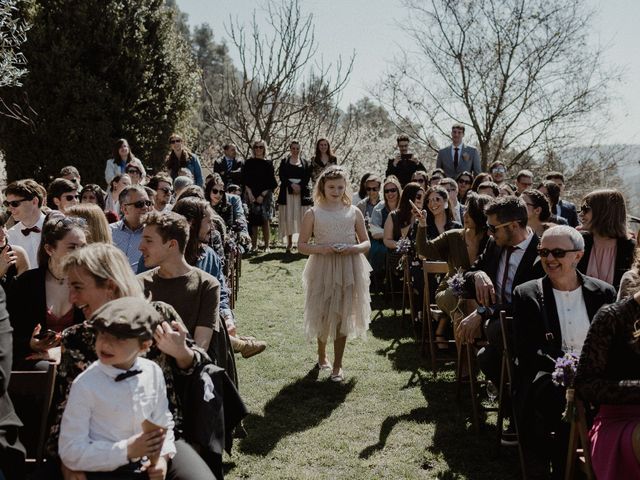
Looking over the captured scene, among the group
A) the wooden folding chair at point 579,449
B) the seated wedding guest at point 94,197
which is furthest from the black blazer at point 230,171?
the wooden folding chair at point 579,449

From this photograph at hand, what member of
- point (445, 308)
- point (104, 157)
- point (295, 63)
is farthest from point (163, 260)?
point (295, 63)

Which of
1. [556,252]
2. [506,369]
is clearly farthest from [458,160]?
[556,252]

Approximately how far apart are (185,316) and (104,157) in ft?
40.1

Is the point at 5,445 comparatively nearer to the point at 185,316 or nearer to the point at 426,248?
the point at 185,316

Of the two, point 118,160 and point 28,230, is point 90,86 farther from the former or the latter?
point 28,230

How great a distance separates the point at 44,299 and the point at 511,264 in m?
3.53

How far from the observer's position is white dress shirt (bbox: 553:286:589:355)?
4.56 m

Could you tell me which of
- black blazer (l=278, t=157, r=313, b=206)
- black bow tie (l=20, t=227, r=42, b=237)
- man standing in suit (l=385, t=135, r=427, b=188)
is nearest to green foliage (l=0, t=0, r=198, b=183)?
black blazer (l=278, t=157, r=313, b=206)

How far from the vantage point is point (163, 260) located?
4.29 metres

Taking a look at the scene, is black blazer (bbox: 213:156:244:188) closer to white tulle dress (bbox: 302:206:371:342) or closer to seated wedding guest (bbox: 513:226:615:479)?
white tulle dress (bbox: 302:206:371:342)

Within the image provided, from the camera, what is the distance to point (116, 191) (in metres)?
9.62

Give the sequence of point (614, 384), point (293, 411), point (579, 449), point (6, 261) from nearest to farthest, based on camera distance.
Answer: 1. point (614, 384)
2. point (579, 449)
3. point (6, 261)
4. point (293, 411)

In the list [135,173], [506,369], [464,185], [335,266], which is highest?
[464,185]

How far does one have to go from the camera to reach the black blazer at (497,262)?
17.7 ft
